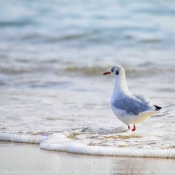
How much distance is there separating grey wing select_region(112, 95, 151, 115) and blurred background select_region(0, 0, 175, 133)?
1.48 m

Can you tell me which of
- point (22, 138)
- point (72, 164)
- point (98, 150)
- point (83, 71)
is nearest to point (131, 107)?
point (98, 150)

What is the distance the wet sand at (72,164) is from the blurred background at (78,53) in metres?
1.52

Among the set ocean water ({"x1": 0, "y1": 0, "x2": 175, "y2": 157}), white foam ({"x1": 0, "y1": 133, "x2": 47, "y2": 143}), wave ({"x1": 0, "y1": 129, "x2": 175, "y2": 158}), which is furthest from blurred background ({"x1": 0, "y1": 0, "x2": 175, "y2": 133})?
wave ({"x1": 0, "y1": 129, "x2": 175, "y2": 158})

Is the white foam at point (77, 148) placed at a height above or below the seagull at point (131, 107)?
below

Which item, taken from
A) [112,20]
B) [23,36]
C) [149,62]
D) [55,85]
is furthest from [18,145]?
[112,20]

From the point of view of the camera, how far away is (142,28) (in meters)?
16.4

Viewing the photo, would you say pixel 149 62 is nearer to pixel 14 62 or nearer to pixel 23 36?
pixel 14 62

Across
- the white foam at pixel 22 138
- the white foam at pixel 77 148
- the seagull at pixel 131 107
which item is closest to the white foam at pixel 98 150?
the white foam at pixel 77 148

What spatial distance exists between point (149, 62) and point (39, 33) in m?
4.79

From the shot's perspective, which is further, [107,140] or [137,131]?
[137,131]

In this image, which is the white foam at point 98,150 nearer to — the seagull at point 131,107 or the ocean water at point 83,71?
the ocean water at point 83,71

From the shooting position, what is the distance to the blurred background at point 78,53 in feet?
31.1

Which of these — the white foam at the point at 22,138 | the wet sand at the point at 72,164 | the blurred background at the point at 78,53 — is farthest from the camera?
the blurred background at the point at 78,53

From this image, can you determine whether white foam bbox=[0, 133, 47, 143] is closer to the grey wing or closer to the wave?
the wave
